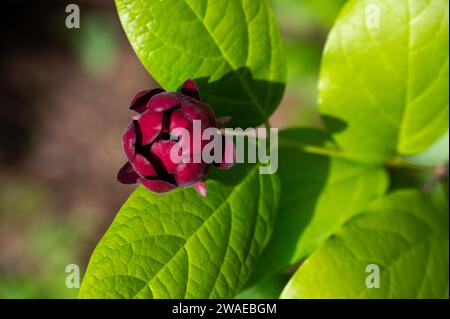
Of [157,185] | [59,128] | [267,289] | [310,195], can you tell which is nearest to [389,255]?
[310,195]

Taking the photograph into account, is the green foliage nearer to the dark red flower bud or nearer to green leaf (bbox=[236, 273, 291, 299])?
green leaf (bbox=[236, 273, 291, 299])

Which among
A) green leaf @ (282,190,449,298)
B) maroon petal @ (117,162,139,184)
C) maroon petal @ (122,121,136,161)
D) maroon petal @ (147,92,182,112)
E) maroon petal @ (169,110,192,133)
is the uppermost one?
maroon petal @ (147,92,182,112)

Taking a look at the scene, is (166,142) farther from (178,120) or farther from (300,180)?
(300,180)

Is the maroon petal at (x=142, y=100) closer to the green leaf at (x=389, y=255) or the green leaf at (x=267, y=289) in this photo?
the green leaf at (x=389, y=255)

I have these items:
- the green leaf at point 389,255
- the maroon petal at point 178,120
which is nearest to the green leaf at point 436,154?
the green leaf at point 389,255

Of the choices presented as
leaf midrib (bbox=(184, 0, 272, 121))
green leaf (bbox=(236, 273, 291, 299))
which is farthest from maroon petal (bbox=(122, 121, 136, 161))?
green leaf (bbox=(236, 273, 291, 299))
